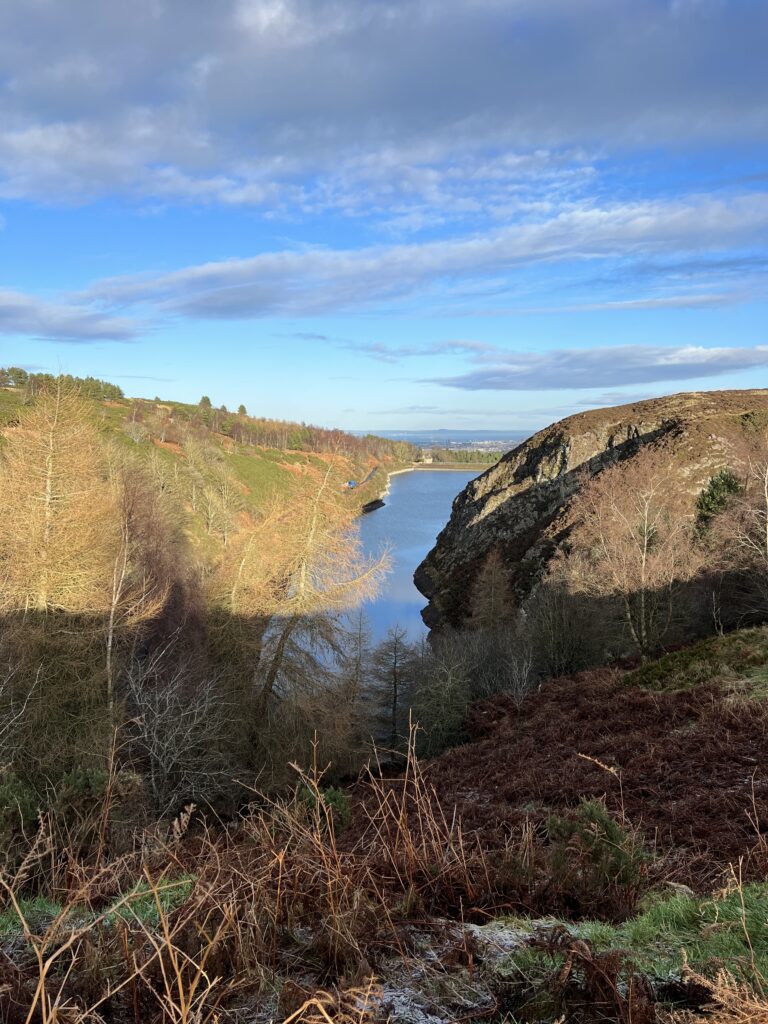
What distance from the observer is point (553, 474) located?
165 ft

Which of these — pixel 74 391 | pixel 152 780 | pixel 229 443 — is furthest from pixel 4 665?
pixel 229 443

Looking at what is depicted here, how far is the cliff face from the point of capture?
4034 centimetres

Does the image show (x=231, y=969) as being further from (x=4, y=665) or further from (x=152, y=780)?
(x=4, y=665)

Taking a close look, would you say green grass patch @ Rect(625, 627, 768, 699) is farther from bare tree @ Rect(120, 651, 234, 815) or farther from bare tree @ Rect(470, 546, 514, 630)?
bare tree @ Rect(470, 546, 514, 630)

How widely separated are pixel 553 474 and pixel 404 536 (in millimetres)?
26582

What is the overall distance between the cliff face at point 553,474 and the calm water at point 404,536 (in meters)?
2.76

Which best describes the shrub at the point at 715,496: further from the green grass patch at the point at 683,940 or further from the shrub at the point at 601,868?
the green grass patch at the point at 683,940

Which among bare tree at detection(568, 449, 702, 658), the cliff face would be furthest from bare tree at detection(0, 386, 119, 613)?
the cliff face

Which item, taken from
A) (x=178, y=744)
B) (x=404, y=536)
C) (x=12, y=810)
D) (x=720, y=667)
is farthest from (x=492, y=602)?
(x=404, y=536)

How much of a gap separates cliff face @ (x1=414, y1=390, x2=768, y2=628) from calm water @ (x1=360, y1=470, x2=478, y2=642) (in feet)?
9.07

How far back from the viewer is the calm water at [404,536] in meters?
48.8

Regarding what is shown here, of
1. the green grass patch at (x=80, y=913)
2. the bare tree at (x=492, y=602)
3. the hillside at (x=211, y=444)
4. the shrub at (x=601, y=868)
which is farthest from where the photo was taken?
the hillside at (x=211, y=444)

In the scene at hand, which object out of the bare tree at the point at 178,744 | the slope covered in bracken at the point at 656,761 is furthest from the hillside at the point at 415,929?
the bare tree at the point at 178,744

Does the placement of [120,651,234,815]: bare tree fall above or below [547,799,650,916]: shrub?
below
